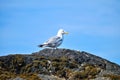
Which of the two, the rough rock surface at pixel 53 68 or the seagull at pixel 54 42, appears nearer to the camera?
the rough rock surface at pixel 53 68

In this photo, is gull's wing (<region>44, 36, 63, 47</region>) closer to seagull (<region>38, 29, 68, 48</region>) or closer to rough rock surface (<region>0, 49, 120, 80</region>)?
seagull (<region>38, 29, 68, 48</region>)

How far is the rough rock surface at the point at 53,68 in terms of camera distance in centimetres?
1852

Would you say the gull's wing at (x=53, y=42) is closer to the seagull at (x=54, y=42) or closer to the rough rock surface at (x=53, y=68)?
the seagull at (x=54, y=42)

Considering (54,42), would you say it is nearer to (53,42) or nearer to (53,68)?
(53,42)

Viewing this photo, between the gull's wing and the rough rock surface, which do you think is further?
the gull's wing

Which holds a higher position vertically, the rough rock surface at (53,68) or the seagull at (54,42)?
the seagull at (54,42)

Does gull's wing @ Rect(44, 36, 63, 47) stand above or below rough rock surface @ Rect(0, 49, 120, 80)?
above

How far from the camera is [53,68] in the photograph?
67.1 feet

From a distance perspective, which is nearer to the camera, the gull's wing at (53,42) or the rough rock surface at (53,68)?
the rough rock surface at (53,68)

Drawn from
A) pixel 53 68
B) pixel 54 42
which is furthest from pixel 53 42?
pixel 53 68

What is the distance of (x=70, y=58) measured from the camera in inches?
890

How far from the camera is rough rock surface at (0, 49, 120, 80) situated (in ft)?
60.8

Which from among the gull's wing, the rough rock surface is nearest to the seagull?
the gull's wing

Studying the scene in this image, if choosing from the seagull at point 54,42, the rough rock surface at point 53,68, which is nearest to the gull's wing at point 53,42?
the seagull at point 54,42
